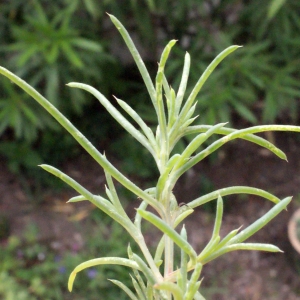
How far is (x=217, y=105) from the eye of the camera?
1824 mm

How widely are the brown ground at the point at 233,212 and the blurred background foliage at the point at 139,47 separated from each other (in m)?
0.18

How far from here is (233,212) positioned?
6.75 ft

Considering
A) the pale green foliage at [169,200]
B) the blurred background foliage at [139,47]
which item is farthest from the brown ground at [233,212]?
the pale green foliage at [169,200]

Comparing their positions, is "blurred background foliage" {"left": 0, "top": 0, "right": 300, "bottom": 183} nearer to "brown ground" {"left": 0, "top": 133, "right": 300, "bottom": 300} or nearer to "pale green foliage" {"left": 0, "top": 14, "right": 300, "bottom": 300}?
"brown ground" {"left": 0, "top": 133, "right": 300, "bottom": 300}

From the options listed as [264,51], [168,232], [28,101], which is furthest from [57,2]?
[168,232]

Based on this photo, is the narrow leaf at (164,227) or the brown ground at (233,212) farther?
the brown ground at (233,212)

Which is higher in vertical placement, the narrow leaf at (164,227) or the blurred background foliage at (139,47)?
the narrow leaf at (164,227)

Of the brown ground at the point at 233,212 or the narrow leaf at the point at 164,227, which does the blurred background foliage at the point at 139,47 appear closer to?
the brown ground at the point at 233,212

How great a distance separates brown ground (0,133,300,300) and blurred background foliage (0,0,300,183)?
176 millimetres

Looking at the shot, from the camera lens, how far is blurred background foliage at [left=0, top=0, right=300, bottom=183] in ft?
5.60

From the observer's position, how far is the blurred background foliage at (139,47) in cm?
171

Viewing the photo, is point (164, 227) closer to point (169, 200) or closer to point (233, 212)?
point (169, 200)

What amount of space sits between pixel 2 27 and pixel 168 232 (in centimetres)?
177

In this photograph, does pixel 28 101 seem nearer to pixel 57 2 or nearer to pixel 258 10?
pixel 57 2
